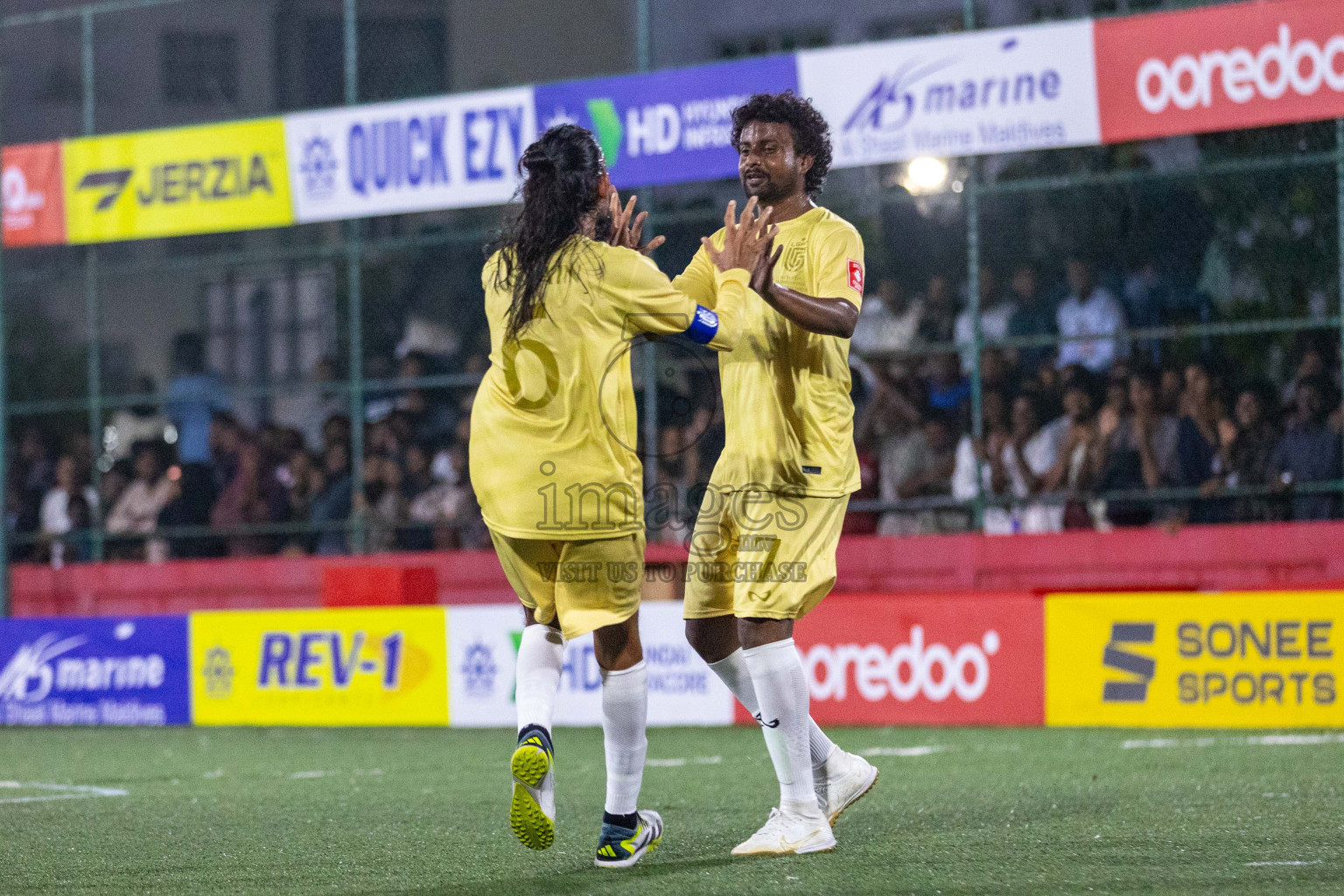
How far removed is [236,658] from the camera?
12.7 metres

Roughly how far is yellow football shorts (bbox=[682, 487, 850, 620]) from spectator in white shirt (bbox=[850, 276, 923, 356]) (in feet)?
26.0

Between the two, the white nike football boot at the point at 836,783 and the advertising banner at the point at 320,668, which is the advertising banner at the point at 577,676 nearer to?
the advertising banner at the point at 320,668

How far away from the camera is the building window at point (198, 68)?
74.6 ft

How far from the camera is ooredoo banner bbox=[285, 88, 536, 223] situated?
13.9 meters

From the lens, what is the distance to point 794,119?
602cm

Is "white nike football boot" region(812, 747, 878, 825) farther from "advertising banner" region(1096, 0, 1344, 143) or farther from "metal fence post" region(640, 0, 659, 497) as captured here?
"metal fence post" region(640, 0, 659, 497)

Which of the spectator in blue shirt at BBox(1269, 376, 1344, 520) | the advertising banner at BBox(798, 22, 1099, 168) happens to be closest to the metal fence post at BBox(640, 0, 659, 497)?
the advertising banner at BBox(798, 22, 1099, 168)

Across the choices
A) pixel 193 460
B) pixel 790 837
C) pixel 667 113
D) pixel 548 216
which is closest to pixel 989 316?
pixel 667 113

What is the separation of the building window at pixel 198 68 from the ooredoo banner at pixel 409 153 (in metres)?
8.68

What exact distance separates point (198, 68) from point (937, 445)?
13515 millimetres

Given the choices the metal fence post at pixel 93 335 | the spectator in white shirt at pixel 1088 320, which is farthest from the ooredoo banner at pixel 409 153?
the spectator in white shirt at pixel 1088 320

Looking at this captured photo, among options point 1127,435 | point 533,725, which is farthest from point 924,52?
point 533,725

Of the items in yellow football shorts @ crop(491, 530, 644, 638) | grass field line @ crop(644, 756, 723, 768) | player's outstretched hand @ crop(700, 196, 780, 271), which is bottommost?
grass field line @ crop(644, 756, 723, 768)

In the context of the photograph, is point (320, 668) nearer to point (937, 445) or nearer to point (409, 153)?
point (409, 153)
